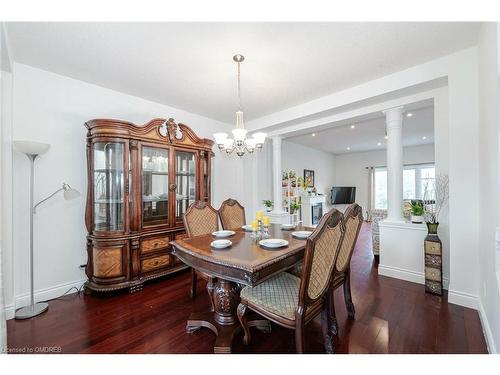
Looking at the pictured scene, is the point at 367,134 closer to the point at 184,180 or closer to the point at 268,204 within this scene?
the point at 268,204

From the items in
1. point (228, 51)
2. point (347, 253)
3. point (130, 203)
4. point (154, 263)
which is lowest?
point (154, 263)

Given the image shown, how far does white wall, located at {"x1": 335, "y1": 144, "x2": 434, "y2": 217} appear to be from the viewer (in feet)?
25.1

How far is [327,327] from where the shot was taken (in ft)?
5.15

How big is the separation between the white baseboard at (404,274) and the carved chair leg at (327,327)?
5.70 ft

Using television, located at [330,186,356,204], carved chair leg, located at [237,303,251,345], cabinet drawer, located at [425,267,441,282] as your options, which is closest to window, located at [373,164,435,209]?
television, located at [330,186,356,204]

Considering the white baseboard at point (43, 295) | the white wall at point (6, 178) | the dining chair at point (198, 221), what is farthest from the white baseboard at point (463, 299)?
the white wall at point (6, 178)

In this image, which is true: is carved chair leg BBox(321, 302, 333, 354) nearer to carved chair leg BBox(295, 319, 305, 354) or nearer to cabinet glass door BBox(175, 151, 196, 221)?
carved chair leg BBox(295, 319, 305, 354)

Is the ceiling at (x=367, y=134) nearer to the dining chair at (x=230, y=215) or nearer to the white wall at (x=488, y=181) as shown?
the white wall at (x=488, y=181)

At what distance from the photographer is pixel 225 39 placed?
1.92 meters

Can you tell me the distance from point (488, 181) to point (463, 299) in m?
1.27

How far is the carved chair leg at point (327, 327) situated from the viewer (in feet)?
4.95

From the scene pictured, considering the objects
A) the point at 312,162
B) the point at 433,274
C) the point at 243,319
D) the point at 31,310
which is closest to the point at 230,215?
the point at 243,319

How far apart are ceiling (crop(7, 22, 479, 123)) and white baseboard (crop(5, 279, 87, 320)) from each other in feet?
7.92
